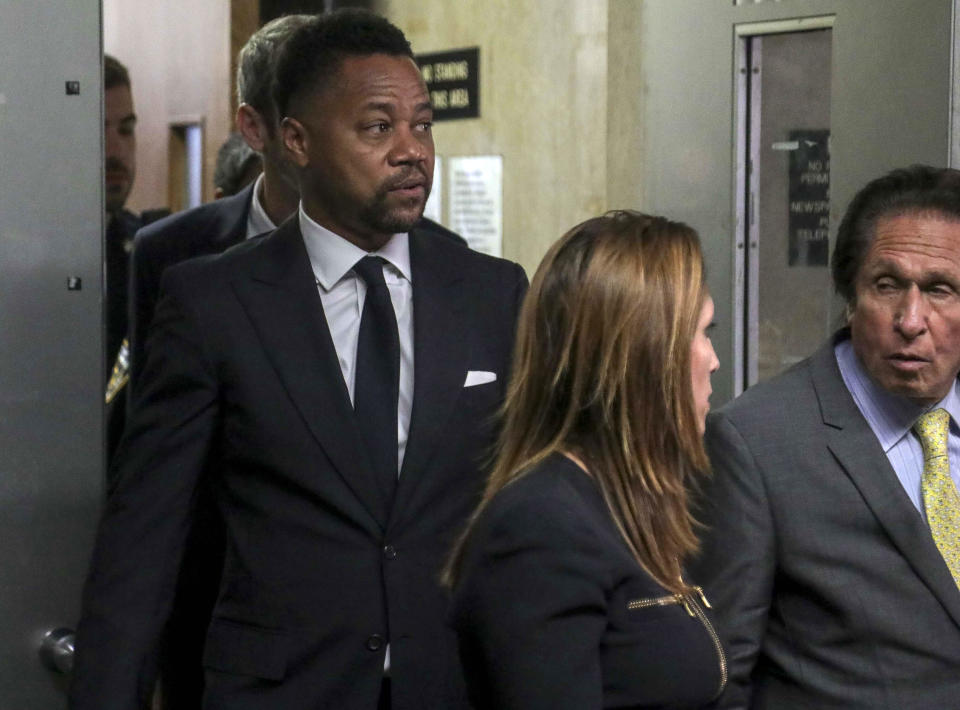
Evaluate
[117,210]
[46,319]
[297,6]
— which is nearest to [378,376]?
[46,319]

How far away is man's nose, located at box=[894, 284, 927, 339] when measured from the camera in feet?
7.20

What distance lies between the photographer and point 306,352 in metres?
2.01

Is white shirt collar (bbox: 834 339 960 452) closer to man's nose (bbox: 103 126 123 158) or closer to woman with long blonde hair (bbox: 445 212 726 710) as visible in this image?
woman with long blonde hair (bbox: 445 212 726 710)

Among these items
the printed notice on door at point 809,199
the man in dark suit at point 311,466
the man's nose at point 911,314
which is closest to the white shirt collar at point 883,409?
the man's nose at point 911,314

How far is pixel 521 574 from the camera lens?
147 cm

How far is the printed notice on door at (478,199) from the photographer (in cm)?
437

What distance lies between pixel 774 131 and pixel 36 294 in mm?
1796

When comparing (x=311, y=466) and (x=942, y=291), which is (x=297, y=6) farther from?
(x=311, y=466)

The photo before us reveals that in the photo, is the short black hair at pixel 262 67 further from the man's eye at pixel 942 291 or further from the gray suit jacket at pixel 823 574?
the man's eye at pixel 942 291

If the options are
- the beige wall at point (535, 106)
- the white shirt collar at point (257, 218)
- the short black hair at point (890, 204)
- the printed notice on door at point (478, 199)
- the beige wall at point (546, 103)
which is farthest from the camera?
the printed notice on door at point (478, 199)

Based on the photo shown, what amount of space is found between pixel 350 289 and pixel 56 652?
645 mm

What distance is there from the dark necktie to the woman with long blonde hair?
1.01 feet

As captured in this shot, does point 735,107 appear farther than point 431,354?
Yes

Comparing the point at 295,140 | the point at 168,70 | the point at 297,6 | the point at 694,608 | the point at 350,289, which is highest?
the point at 297,6
